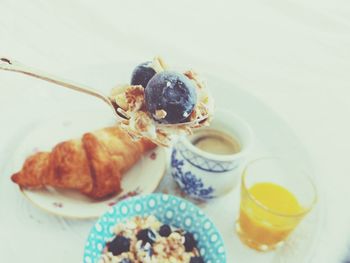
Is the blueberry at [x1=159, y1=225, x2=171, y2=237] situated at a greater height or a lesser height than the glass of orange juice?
lesser

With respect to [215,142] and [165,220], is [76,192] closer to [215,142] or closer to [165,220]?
[165,220]

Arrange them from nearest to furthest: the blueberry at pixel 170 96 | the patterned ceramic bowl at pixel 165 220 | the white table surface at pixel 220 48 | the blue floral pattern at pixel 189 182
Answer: the blueberry at pixel 170 96
the patterned ceramic bowl at pixel 165 220
the blue floral pattern at pixel 189 182
the white table surface at pixel 220 48

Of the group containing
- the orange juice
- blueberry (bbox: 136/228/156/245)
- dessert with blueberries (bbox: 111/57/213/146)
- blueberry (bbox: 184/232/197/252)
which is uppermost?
dessert with blueberries (bbox: 111/57/213/146)

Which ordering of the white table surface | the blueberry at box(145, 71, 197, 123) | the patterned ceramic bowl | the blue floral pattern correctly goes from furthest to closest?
1. the white table surface
2. the blue floral pattern
3. the patterned ceramic bowl
4. the blueberry at box(145, 71, 197, 123)

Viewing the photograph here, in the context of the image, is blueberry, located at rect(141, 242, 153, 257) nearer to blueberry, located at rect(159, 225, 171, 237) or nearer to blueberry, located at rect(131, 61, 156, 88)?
blueberry, located at rect(159, 225, 171, 237)

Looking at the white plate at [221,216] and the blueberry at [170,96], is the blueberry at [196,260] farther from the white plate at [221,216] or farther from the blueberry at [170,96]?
the blueberry at [170,96]

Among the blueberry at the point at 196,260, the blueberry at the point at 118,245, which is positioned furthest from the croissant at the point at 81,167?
the blueberry at the point at 196,260

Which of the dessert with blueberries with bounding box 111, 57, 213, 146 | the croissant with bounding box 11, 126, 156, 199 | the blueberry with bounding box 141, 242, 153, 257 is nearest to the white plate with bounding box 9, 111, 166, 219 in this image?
the croissant with bounding box 11, 126, 156, 199

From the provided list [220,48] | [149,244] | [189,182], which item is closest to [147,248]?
[149,244]
